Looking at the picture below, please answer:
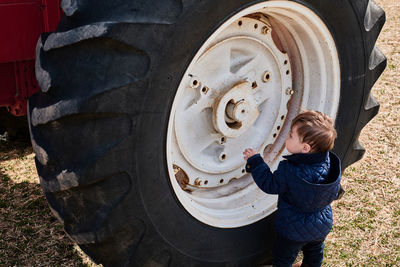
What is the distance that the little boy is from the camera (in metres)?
2.28

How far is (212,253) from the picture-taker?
2330 millimetres

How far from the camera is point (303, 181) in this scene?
227 cm

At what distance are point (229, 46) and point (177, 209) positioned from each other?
0.71m

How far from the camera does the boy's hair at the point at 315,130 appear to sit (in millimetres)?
2270

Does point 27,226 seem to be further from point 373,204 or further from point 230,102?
point 373,204

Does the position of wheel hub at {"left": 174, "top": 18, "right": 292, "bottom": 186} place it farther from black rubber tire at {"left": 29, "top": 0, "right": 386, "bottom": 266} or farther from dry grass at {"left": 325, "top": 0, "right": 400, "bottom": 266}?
dry grass at {"left": 325, "top": 0, "right": 400, "bottom": 266}

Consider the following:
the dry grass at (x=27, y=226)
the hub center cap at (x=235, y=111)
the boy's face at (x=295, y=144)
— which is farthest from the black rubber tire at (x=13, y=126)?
the boy's face at (x=295, y=144)

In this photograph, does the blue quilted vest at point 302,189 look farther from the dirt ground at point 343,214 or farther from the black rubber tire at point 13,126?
the black rubber tire at point 13,126

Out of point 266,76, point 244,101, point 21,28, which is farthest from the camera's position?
point 266,76

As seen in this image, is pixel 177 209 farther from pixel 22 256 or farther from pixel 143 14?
pixel 22 256

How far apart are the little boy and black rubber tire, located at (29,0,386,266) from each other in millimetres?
399

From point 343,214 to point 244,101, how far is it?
109cm

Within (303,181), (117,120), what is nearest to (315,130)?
(303,181)

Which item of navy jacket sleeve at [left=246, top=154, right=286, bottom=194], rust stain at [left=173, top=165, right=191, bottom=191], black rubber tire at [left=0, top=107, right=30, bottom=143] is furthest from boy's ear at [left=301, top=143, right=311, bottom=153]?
black rubber tire at [left=0, top=107, right=30, bottom=143]
